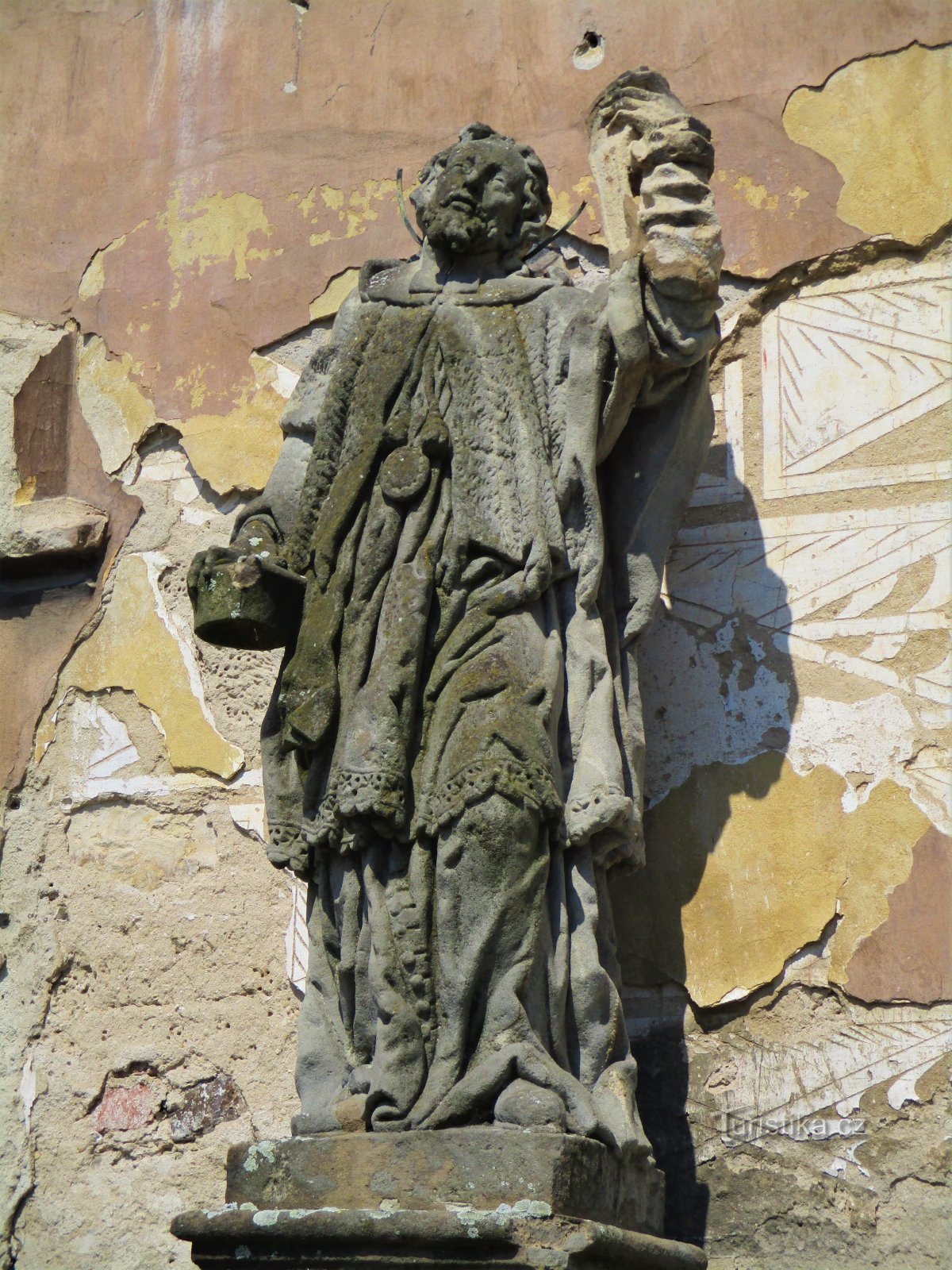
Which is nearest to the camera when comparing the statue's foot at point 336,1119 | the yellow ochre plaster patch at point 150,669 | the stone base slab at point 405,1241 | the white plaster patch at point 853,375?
the stone base slab at point 405,1241

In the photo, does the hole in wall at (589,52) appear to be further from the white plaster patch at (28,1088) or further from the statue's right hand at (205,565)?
the white plaster patch at (28,1088)

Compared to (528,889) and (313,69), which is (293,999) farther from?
(313,69)

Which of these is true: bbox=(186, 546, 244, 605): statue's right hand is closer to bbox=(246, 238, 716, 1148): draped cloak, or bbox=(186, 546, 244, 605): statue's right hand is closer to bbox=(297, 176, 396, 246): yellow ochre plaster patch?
bbox=(246, 238, 716, 1148): draped cloak

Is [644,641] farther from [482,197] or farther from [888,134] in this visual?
[888,134]

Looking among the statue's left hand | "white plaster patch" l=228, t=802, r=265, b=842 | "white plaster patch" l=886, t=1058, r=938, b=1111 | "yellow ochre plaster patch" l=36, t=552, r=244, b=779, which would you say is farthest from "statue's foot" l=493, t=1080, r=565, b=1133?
the statue's left hand

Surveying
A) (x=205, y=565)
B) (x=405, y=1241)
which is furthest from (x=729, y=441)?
(x=405, y=1241)

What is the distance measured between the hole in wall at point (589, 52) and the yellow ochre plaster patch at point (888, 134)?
428 mm

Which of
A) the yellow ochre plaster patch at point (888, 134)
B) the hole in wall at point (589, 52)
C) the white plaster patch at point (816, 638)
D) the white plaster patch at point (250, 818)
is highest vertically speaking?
the hole in wall at point (589, 52)

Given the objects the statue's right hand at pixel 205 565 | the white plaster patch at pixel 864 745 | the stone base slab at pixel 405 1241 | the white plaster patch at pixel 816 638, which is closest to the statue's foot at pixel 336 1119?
the stone base slab at pixel 405 1241

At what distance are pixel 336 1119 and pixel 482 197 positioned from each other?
4.99 feet

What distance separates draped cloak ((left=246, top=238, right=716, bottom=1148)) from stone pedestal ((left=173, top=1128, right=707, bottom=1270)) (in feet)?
0.25

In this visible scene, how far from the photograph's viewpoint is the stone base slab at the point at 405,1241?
2.90m

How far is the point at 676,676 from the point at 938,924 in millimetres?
653

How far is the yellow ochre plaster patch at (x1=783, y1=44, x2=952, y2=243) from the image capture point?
4059mm
